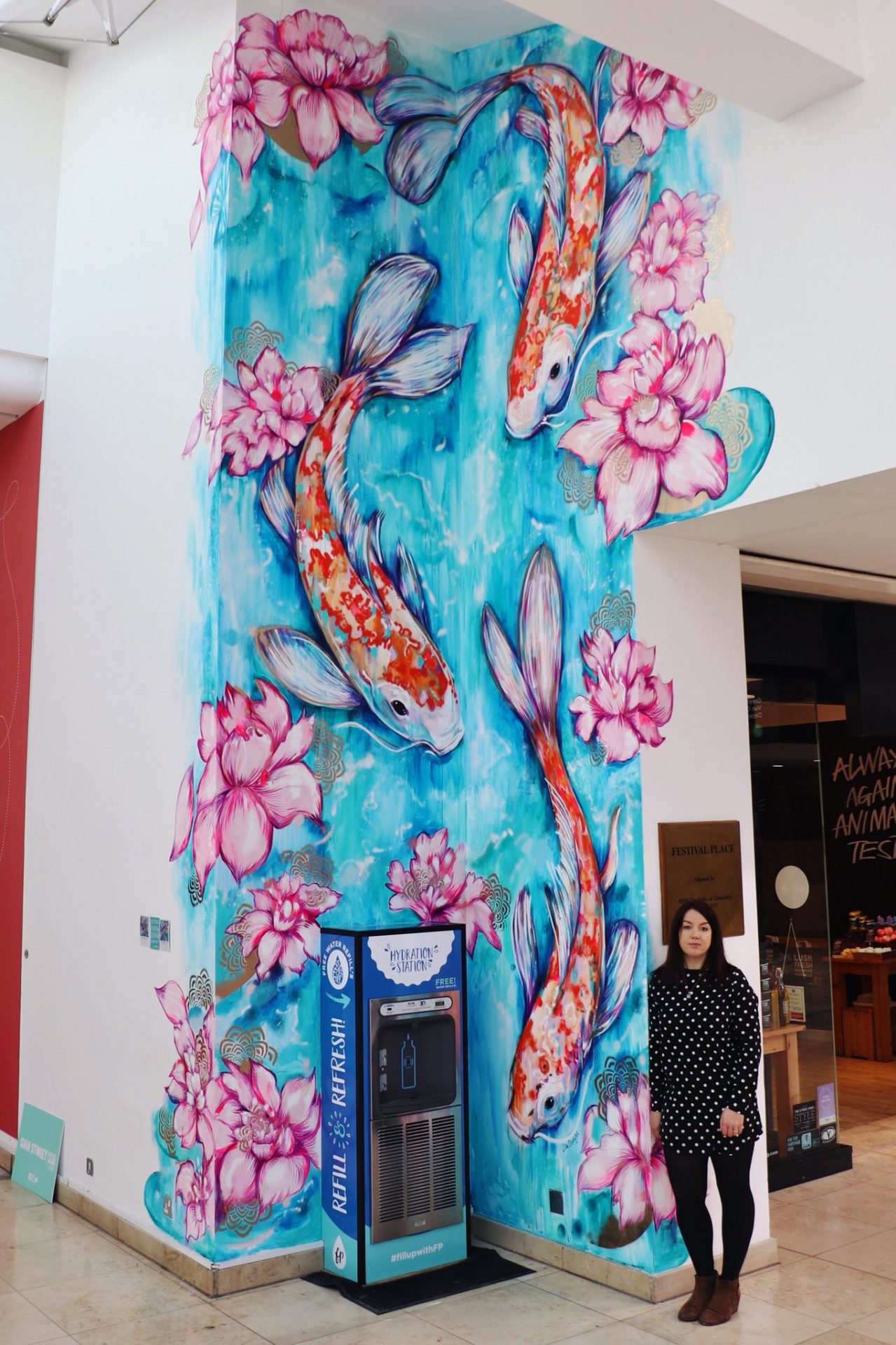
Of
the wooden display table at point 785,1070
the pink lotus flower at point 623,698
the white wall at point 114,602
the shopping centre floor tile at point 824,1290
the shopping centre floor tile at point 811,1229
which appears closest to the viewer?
the shopping centre floor tile at point 824,1290

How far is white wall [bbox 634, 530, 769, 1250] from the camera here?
14.7 feet

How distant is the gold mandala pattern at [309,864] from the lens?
15.5 ft

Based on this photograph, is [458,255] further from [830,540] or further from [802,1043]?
[802,1043]

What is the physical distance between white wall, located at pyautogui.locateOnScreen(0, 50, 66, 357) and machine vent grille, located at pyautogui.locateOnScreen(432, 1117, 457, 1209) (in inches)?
172

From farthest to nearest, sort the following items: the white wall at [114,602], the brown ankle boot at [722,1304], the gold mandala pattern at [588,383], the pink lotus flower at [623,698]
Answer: the white wall at [114,602] < the gold mandala pattern at [588,383] < the pink lotus flower at [623,698] < the brown ankle boot at [722,1304]

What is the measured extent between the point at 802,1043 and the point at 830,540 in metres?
2.51

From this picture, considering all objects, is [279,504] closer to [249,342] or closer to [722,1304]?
[249,342]

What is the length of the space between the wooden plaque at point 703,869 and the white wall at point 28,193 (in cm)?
420

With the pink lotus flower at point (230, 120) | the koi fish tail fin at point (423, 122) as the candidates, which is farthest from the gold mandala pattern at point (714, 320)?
the pink lotus flower at point (230, 120)

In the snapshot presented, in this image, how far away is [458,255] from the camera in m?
5.46

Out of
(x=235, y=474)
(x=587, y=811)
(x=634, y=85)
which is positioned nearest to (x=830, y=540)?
(x=587, y=811)

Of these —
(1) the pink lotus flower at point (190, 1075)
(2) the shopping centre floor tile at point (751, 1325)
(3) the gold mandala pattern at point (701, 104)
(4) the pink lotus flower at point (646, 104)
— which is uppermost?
(4) the pink lotus flower at point (646, 104)

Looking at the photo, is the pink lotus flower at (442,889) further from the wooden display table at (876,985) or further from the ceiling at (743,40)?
the wooden display table at (876,985)

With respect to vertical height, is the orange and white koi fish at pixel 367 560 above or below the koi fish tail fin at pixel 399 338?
below
